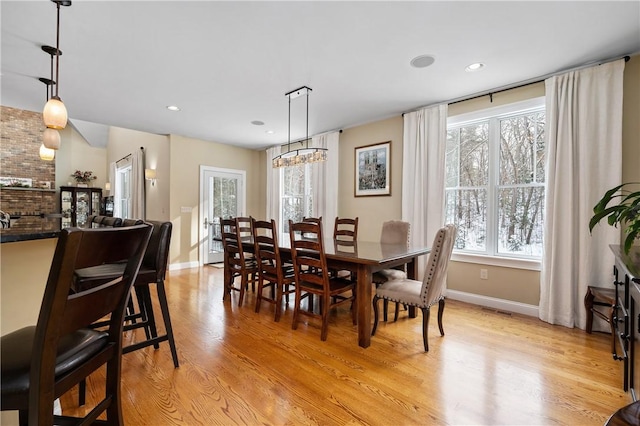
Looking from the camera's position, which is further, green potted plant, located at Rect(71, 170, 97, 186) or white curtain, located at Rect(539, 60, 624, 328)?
green potted plant, located at Rect(71, 170, 97, 186)

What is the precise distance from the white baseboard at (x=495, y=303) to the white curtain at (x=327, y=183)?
211 centimetres

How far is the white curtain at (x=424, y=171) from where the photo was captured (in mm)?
3662

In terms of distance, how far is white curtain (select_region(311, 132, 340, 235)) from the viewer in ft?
16.2

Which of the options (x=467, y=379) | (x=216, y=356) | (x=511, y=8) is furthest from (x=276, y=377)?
(x=511, y=8)

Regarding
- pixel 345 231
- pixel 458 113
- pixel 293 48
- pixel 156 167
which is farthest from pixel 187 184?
pixel 458 113

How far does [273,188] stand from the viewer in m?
6.10

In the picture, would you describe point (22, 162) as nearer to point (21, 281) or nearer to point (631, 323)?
point (21, 281)

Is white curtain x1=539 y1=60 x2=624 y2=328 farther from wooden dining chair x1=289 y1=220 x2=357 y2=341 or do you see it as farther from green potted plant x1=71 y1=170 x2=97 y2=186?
green potted plant x1=71 y1=170 x2=97 y2=186

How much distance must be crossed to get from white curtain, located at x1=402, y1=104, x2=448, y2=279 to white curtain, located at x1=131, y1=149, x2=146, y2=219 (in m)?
5.40

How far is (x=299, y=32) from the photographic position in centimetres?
225

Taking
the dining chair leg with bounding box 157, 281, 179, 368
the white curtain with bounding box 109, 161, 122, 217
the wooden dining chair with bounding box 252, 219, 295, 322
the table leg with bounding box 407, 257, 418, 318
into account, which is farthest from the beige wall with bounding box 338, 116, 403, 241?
the white curtain with bounding box 109, 161, 122, 217

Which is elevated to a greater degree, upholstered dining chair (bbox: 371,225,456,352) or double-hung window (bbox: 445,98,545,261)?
double-hung window (bbox: 445,98,545,261)

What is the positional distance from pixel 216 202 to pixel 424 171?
167 inches

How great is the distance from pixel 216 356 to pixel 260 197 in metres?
4.79
